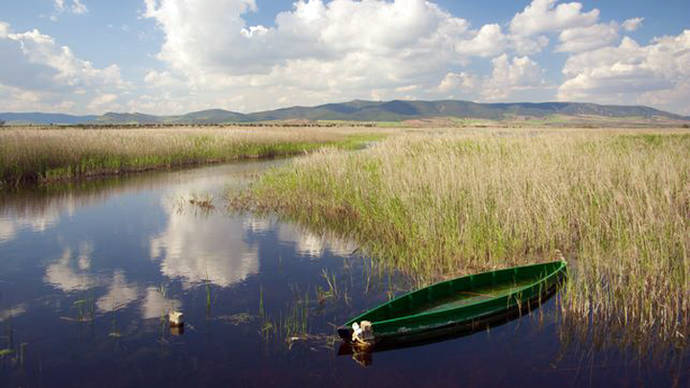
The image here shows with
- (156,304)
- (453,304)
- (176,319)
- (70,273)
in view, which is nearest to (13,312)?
(70,273)

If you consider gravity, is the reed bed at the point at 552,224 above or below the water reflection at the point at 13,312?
above

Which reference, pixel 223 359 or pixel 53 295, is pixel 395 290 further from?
pixel 53 295

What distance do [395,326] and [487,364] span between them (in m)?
1.21

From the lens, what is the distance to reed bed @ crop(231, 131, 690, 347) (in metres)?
6.36

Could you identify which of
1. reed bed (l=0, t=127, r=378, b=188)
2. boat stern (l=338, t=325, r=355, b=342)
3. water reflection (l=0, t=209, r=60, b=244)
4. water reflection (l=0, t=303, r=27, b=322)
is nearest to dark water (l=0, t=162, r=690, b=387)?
water reflection (l=0, t=303, r=27, b=322)

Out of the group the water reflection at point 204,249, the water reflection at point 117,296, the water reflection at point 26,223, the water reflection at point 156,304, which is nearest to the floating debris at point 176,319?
the water reflection at point 156,304

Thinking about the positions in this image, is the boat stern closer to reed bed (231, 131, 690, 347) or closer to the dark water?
the dark water

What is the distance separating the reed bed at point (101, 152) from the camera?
64.1 feet

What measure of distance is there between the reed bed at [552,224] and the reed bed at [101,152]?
9.59 meters

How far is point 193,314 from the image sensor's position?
686cm

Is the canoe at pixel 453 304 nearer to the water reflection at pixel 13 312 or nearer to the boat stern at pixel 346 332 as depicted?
the boat stern at pixel 346 332

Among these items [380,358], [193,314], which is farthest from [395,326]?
[193,314]

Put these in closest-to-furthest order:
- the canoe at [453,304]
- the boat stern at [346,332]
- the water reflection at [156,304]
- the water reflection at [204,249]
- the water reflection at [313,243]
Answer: the boat stern at [346,332], the canoe at [453,304], the water reflection at [156,304], the water reflection at [204,249], the water reflection at [313,243]

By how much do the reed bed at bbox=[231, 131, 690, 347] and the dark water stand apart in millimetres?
745
